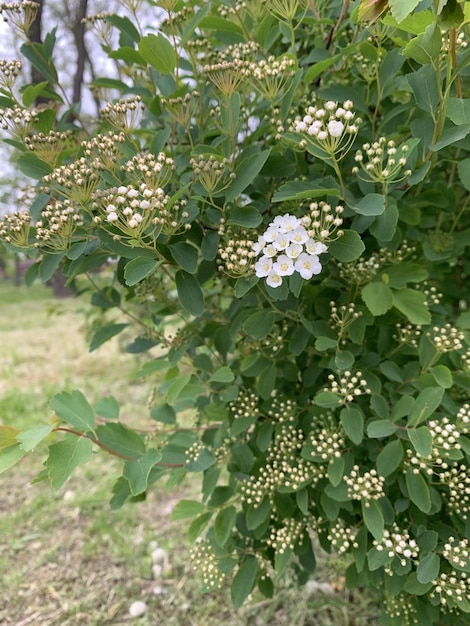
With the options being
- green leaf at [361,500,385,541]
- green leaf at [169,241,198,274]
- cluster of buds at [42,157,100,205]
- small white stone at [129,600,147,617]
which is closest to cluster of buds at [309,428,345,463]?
green leaf at [361,500,385,541]

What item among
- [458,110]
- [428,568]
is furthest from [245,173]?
[428,568]

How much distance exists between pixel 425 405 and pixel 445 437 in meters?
0.08

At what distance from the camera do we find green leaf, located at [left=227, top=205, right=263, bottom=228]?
905 millimetres

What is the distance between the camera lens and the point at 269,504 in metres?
1.24

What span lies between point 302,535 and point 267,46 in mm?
1232

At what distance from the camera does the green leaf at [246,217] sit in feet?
2.97

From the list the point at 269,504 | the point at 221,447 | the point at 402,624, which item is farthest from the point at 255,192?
the point at 402,624

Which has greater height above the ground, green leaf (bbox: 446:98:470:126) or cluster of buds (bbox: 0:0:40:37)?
cluster of buds (bbox: 0:0:40:37)

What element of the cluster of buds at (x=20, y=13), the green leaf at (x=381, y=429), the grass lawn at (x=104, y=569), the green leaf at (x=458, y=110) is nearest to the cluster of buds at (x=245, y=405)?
the green leaf at (x=381, y=429)

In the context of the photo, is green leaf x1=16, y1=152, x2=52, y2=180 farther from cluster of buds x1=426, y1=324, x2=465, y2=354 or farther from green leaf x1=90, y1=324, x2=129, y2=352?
cluster of buds x1=426, y1=324, x2=465, y2=354

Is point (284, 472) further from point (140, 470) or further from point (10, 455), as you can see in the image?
point (10, 455)

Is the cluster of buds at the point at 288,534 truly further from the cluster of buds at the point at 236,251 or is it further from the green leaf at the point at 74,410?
the cluster of buds at the point at 236,251

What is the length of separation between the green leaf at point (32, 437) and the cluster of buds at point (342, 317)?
2.05 feet

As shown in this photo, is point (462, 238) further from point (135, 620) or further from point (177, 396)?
point (135, 620)
